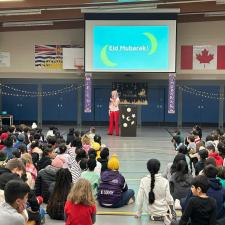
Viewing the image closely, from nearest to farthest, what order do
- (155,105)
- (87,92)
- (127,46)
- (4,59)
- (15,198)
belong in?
(15,198) < (127,46) < (87,92) < (4,59) < (155,105)

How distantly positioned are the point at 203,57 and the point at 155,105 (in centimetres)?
339

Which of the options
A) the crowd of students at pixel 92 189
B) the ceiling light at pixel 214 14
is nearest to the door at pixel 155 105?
the ceiling light at pixel 214 14

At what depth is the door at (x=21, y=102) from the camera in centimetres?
2316

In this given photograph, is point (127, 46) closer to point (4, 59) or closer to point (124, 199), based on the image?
point (4, 59)

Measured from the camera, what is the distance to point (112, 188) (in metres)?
7.29

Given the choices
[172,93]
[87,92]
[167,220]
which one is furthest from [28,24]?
[167,220]

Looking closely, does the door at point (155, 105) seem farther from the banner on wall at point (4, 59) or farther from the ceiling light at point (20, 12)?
the banner on wall at point (4, 59)

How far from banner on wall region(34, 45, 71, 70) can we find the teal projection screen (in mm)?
2287

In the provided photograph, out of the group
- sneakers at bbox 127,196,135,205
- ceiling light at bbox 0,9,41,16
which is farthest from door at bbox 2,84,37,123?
sneakers at bbox 127,196,135,205

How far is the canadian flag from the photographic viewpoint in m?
21.6

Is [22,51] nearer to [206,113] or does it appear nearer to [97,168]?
[206,113]

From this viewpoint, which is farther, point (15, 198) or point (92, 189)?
point (92, 189)

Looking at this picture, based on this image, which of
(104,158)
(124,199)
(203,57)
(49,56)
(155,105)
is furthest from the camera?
(155,105)

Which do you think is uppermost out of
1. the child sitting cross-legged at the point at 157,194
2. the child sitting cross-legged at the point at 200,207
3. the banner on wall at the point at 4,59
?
the banner on wall at the point at 4,59
